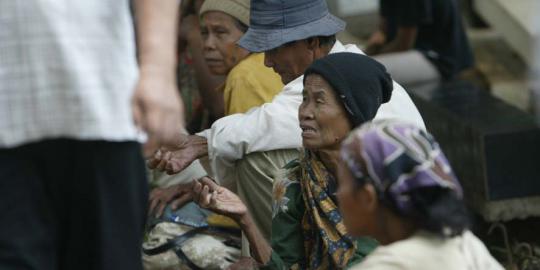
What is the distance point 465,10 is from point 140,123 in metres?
9.25

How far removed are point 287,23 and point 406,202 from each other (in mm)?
2027

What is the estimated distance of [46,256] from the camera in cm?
290

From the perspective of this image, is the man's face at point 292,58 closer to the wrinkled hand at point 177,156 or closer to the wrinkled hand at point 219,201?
the wrinkled hand at point 177,156

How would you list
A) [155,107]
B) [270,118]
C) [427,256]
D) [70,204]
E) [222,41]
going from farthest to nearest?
[222,41] → [270,118] → [427,256] → [70,204] → [155,107]

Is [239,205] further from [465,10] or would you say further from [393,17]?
[465,10]

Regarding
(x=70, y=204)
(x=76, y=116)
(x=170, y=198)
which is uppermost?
(x=76, y=116)

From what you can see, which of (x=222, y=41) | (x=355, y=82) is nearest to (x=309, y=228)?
(x=355, y=82)

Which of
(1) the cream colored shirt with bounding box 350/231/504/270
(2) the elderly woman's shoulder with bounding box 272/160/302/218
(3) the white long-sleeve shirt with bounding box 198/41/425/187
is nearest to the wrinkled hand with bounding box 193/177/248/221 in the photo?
(2) the elderly woman's shoulder with bounding box 272/160/302/218

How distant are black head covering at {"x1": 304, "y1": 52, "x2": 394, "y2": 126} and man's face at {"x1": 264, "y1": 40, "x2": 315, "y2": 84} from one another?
2.09ft

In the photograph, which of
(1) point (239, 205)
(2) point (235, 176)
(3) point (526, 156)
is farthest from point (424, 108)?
(1) point (239, 205)

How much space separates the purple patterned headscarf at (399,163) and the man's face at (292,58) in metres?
1.77

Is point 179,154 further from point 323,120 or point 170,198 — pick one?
point 323,120

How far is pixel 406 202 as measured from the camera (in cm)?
312

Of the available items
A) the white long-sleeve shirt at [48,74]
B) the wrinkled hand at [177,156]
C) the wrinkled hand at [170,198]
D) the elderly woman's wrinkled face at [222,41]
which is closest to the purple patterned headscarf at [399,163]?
the white long-sleeve shirt at [48,74]
